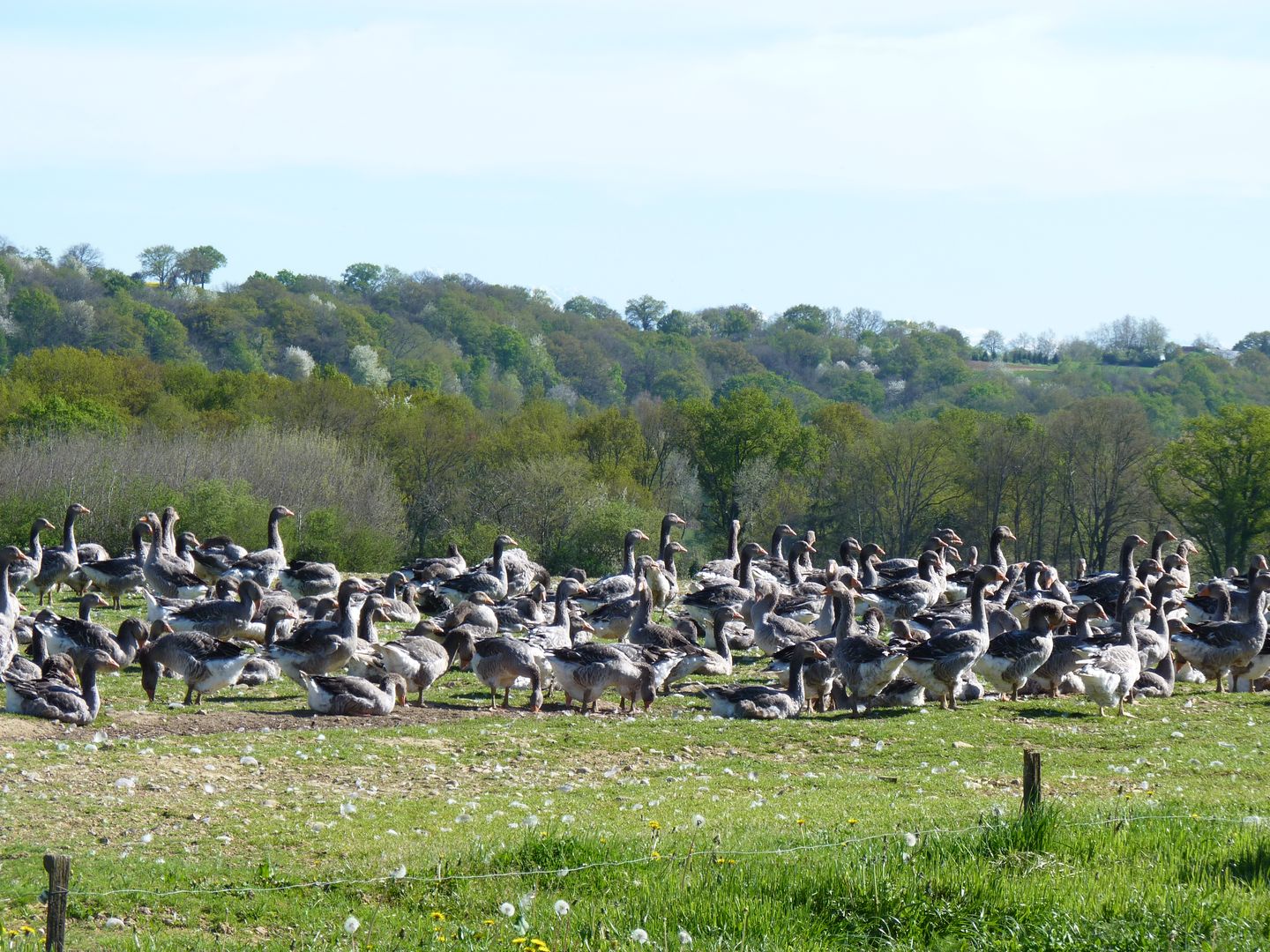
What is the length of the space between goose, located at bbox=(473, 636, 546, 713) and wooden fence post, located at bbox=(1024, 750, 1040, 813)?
39.0 feet

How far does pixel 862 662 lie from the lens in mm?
21688

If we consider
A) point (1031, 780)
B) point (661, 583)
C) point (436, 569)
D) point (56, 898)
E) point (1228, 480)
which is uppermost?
point (1228, 480)

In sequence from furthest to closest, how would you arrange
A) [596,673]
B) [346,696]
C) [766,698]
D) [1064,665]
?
[1064,665] → [596,673] → [766,698] → [346,696]

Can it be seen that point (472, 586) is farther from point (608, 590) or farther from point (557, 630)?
point (557, 630)

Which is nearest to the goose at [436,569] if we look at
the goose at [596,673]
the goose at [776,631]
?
the goose at [776,631]

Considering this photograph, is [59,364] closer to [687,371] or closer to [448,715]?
[448,715]

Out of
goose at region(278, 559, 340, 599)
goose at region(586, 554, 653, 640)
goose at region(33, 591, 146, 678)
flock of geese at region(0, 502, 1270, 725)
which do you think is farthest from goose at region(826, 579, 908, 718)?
goose at region(278, 559, 340, 599)

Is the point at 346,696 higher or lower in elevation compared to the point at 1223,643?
lower

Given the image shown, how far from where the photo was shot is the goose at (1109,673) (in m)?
21.5

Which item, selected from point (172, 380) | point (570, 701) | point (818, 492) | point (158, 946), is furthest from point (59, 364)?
point (158, 946)

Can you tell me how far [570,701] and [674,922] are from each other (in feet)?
46.8

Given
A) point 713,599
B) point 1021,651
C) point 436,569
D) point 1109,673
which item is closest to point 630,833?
point 1109,673

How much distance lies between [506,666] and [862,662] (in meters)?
5.53

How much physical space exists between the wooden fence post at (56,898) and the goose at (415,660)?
13.9 metres
